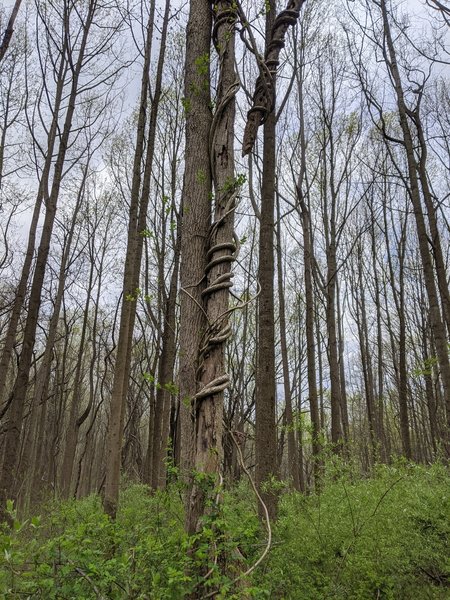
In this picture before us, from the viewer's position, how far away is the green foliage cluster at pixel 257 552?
1.65 metres

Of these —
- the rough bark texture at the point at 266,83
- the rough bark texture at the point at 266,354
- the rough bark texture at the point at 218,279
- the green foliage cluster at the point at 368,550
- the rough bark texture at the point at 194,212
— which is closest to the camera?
the rough bark texture at the point at 218,279

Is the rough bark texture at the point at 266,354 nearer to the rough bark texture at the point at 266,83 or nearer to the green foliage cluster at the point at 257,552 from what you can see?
the green foliage cluster at the point at 257,552

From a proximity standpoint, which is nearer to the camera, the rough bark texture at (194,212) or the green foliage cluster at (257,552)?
the green foliage cluster at (257,552)

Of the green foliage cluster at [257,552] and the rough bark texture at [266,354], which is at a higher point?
the rough bark texture at [266,354]

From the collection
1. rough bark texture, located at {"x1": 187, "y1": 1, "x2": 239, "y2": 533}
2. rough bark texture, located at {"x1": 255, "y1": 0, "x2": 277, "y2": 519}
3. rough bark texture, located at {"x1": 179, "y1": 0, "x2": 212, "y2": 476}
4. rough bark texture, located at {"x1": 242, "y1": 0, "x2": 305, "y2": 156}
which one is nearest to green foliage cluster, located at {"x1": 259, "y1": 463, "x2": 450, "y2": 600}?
rough bark texture, located at {"x1": 255, "y1": 0, "x2": 277, "y2": 519}

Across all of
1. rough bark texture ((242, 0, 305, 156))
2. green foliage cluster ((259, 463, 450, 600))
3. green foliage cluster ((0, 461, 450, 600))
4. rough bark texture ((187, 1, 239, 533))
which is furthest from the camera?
green foliage cluster ((259, 463, 450, 600))

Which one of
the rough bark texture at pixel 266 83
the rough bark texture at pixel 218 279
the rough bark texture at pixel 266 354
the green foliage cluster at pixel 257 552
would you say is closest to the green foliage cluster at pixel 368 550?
the green foliage cluster at pixel 257 552

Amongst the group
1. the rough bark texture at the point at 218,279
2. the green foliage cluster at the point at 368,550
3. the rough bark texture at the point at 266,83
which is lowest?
the green foliage cluster at the point at 368,550

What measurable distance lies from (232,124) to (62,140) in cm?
520

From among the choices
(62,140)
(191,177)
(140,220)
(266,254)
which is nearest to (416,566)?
(266,254)

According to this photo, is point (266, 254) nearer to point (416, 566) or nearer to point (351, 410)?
point (416, 566)

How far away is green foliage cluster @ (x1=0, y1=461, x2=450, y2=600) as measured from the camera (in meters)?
1.65

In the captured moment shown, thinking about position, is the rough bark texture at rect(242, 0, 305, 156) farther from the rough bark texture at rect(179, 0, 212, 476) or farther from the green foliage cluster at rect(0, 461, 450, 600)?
the green foliage cluster at rect(0, 461, 450, 600)

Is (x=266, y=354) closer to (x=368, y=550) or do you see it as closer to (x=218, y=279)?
(x=368, y=550)
